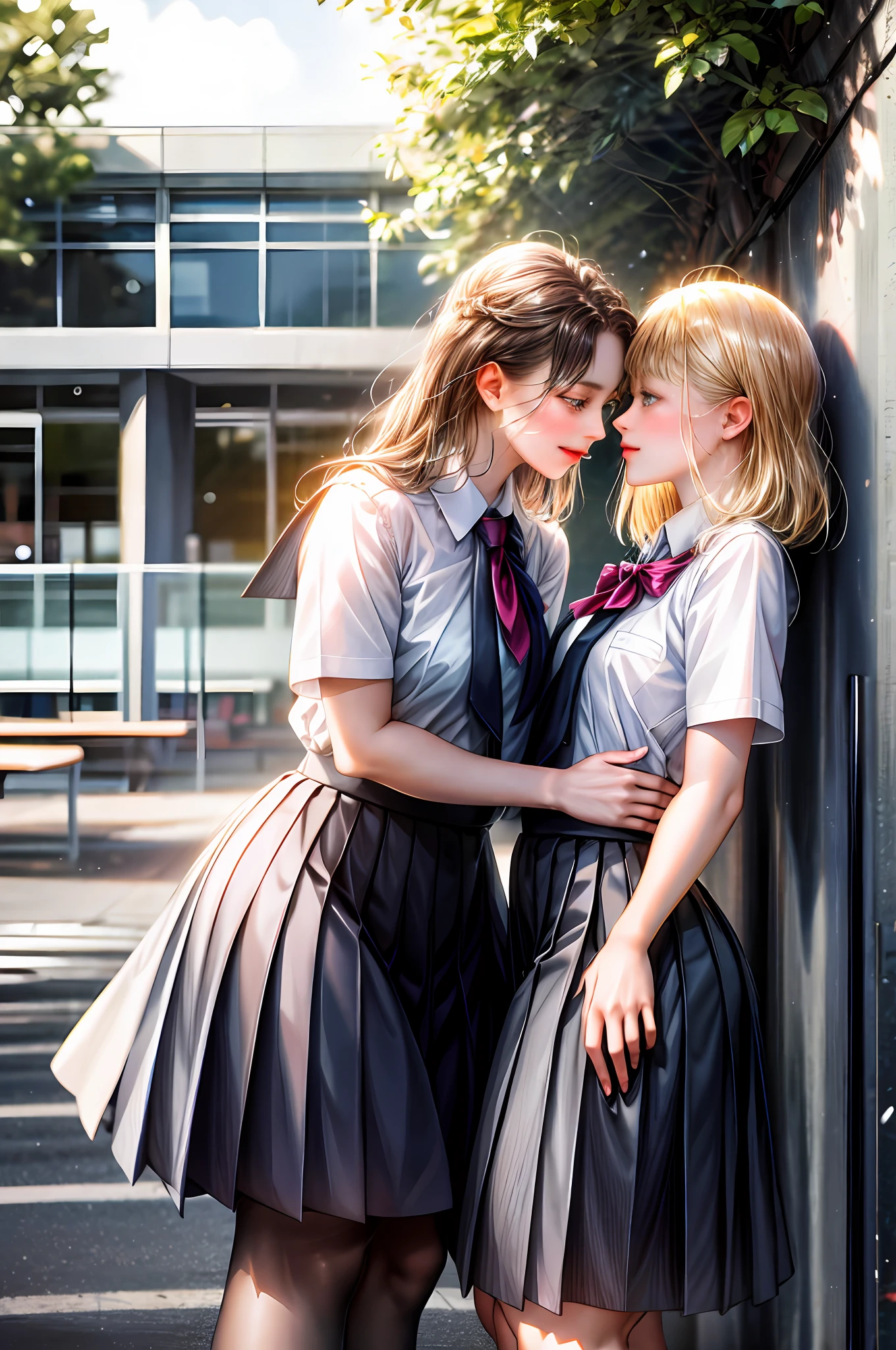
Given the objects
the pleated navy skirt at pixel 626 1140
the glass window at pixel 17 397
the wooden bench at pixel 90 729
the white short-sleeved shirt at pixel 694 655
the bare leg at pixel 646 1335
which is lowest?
the bare leg at pixel 646 1335

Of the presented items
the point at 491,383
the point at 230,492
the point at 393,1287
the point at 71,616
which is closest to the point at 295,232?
the point at 230,492

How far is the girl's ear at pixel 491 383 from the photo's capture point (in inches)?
59.1

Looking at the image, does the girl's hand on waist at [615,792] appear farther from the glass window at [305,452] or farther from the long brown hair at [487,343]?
the glass window at [305,452]

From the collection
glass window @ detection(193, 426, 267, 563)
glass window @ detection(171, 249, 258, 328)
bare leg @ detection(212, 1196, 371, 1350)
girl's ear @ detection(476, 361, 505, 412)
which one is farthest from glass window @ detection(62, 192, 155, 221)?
bare leg @ detection(212, 1196, 371, 1350)

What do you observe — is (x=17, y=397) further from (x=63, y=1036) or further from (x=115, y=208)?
(x=63, y=1036)

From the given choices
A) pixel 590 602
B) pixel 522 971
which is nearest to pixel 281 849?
pixel 522 971

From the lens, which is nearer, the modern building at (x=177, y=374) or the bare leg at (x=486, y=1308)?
the bare leg at (x=486, y=1308)

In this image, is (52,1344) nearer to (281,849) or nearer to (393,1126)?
(393,1126)

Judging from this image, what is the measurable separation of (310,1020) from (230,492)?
43.2 inches

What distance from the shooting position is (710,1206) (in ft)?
4.24

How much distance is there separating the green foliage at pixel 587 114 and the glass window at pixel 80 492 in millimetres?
713

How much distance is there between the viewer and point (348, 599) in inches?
54.7

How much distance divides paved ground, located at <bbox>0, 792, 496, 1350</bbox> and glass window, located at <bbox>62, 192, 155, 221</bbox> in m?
1.17

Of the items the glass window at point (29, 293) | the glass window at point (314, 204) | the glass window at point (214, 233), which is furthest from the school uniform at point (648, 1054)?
the glass window at point (29, 293)
